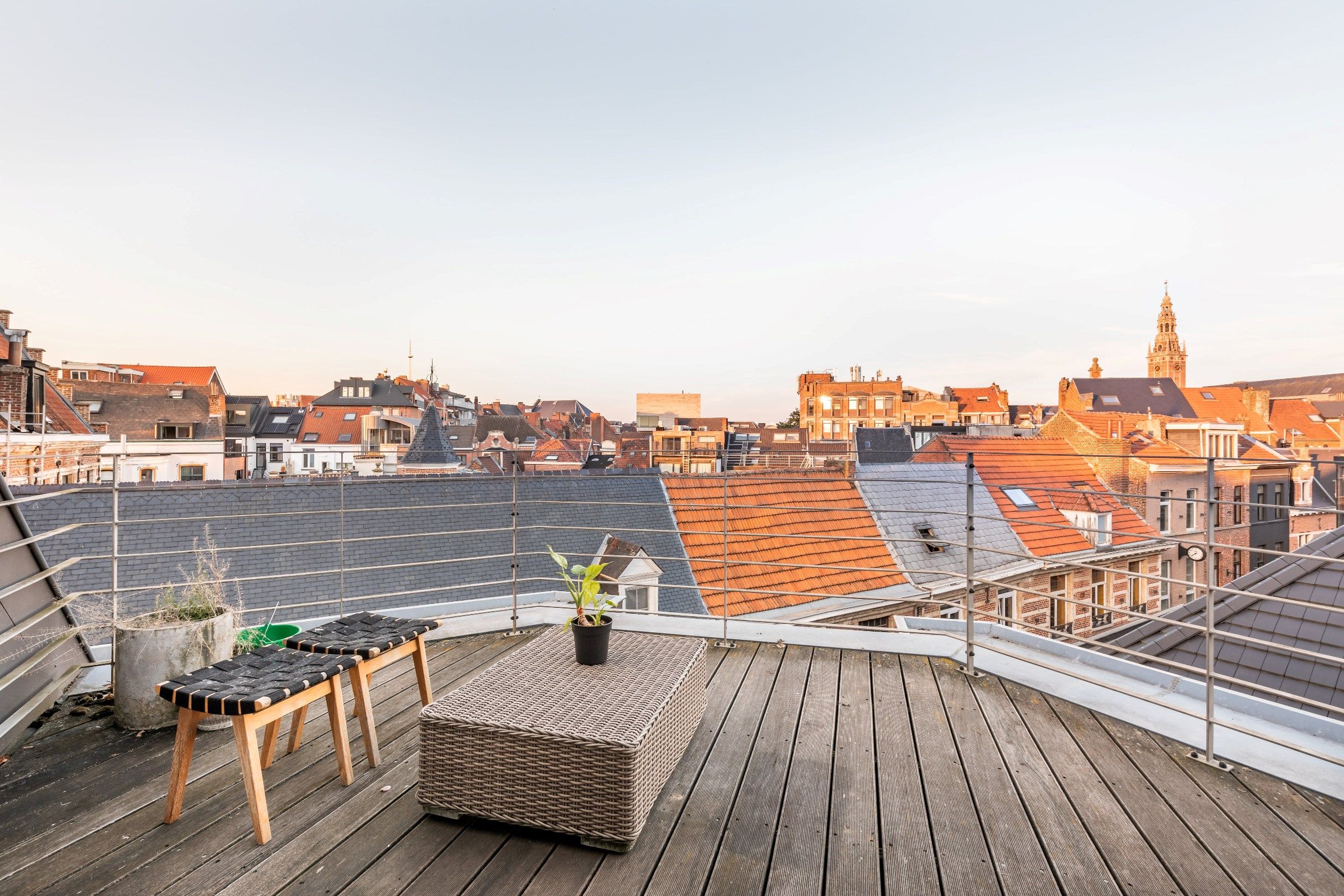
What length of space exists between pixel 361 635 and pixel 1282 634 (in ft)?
15.3

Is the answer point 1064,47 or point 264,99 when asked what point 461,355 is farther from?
point 1064,47

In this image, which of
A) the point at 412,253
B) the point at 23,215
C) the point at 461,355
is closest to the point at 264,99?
the point at 412,253

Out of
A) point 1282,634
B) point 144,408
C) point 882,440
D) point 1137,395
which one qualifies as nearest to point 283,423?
point 144,408

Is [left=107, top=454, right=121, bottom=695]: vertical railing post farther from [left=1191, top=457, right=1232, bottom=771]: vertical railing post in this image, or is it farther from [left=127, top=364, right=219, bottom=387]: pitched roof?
[left=127, top=364, right=219, bottom=387]: pitched roof

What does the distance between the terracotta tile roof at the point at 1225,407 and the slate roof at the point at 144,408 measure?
53649 mm

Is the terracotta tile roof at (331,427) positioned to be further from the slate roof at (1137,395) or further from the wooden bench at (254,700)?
the slate roof at (1137,395)

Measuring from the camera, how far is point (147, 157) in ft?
29.8

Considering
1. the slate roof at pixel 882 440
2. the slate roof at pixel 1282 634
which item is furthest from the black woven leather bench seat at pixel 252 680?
the slate roof at pixel 882 440

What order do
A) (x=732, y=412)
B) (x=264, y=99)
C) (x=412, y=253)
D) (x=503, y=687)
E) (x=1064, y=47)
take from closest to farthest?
(x=503, y=687), (x=1064, y=47), (x=264, y=99), (x=412, y=253), (x=732, y=412)

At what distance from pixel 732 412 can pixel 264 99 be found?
136 feet

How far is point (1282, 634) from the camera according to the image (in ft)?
11.1

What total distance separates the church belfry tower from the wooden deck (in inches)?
2711

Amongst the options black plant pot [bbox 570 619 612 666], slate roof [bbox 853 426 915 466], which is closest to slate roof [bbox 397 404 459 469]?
slate roof [bbox 853 426 915 466]

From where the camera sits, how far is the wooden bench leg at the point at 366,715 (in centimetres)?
196
